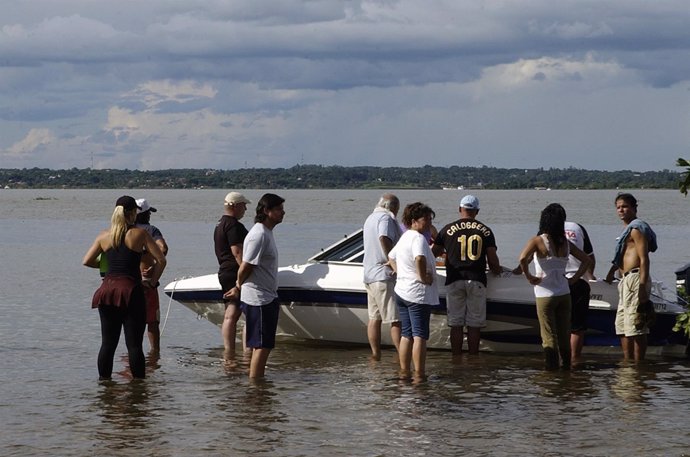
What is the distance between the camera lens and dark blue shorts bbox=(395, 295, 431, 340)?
33.4 feet

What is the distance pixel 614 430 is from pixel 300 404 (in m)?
2.67

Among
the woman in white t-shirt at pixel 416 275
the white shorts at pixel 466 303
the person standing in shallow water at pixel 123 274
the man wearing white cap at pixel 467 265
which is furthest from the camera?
the white shorts at pixel 466 303

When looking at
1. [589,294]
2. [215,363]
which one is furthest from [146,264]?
[589,294]

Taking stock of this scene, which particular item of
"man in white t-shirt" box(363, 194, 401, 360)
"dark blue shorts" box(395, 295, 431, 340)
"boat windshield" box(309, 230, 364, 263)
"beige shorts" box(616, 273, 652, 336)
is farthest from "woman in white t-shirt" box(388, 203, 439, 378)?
"boat windshield" box(309, 230, 364, 263)

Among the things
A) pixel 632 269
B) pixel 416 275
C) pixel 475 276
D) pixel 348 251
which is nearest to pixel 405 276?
pixel 416 275

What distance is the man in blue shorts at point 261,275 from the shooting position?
31.7 feet

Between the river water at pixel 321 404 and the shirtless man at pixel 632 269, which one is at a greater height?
the shirtless man at pixel 632 269

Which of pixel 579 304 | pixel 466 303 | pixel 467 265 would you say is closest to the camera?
pixel 579 304

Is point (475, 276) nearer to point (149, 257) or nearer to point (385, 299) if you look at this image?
point (385, 299)

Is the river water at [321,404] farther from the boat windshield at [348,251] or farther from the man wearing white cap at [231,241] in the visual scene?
the boat windshield at [348,251]

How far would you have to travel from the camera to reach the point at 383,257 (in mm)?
11328

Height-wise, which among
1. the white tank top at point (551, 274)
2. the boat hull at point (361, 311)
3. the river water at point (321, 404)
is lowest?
the river water at point (321, 404)

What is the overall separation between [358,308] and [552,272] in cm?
262

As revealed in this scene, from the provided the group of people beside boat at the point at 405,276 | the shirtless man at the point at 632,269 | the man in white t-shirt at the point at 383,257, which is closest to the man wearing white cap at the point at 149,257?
the group of people beside boat at the point at 405,276
